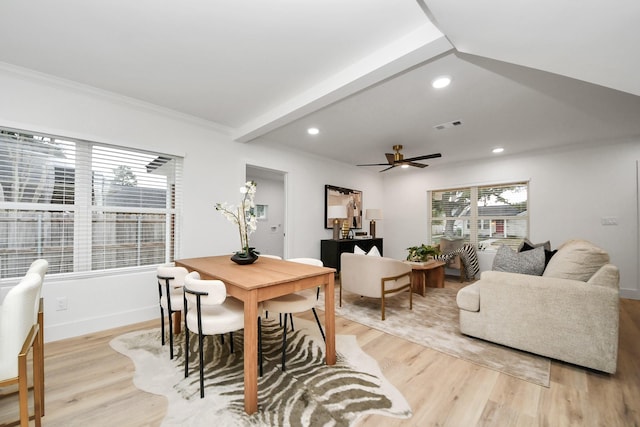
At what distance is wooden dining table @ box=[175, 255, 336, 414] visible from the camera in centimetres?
162

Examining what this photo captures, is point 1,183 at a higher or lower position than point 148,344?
higher

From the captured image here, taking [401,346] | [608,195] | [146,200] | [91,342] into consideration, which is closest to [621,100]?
[608,195]

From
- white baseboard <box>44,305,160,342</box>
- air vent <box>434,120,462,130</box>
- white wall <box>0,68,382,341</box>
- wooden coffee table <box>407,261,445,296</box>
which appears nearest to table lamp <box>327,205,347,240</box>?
white wall <box>0,68,382,341</box>

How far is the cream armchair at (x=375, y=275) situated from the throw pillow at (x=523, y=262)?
1031 mm

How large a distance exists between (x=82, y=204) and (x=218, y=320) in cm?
215

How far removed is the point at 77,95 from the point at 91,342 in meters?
2.45

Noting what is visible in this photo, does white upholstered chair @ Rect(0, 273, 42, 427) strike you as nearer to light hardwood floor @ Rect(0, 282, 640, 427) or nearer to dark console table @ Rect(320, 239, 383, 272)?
light hardwood floor @ Rect(0, 282, 640, 427)

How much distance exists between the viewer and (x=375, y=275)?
10.4 feet

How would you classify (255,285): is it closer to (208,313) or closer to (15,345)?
(208,313)

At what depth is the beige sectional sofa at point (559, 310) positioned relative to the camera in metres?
1.97

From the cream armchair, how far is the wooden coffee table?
645 millimetres

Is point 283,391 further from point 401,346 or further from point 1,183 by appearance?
point 1,183

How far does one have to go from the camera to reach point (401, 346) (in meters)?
2.44

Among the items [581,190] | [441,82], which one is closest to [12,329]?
[441,82]
